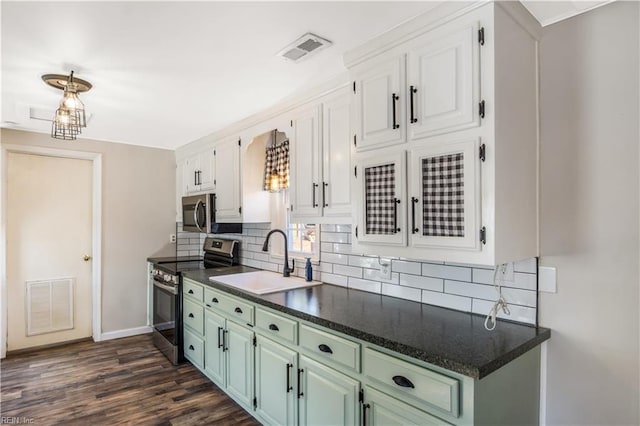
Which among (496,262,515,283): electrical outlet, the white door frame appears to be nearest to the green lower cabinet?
(496,262,515,283): electrical outlet

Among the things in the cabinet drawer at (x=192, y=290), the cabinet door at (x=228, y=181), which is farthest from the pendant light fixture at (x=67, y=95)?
the cabinet drawer at (x=192, y=290)

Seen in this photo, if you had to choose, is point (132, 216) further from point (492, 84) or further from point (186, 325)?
point (492, 84)

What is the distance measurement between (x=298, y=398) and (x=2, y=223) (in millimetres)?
3527

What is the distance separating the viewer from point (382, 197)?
6.09 feet

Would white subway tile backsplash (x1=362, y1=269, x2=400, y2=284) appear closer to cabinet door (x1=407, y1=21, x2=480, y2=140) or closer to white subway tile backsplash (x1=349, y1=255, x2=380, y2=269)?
white subway tile backsplash (x1=349, y1=255, x2=380, y2=269)

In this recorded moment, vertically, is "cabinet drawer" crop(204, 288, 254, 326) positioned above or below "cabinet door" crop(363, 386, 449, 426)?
above

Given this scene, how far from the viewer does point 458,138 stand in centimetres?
154

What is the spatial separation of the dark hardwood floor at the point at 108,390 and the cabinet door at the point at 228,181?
4.93 ft

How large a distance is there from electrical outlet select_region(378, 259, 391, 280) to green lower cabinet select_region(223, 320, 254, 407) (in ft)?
3.17

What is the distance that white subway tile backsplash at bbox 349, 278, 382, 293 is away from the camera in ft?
7.73

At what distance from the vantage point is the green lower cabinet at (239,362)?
247cm

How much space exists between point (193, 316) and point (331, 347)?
1.91m

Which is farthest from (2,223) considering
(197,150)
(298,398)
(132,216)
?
(298,398)

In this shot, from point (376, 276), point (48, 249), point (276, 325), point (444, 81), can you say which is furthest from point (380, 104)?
point (48, 249)
